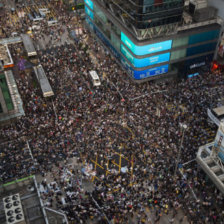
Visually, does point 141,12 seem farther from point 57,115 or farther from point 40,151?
point 40,151

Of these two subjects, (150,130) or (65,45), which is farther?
(65,45)

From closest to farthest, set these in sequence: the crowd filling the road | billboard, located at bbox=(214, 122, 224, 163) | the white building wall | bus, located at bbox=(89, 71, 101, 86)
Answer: the crowd filling the road < billboard, located at bbox=(214, 122, 224, 163) < the white building wall < bus, located at bbox=(89, 71, 101, 86)

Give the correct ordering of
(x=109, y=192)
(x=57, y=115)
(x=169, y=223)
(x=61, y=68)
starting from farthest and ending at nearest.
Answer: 1. (x=61, y=68)
2. (x=57, y=115)
3. (x=109, y=192)
4. (x=169, y=223)

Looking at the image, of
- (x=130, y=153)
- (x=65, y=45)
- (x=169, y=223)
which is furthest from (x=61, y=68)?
(x=169, y=223)

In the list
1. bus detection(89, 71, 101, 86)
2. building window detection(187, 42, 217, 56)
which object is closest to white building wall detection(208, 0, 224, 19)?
building window detection(187, 42, 217, 56)

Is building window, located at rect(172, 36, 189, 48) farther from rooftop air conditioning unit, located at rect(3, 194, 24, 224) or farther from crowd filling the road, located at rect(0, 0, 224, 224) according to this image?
rooftop air conditioning unit, located at rect(3, 194, 24, 224)

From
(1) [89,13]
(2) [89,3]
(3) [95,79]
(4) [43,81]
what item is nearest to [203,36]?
(3) [95,79]
